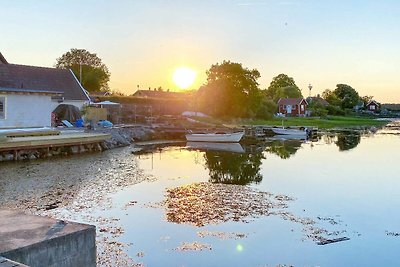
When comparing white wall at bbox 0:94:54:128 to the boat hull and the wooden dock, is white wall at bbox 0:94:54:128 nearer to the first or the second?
the wooden dock

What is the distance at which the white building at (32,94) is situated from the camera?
1095 inches

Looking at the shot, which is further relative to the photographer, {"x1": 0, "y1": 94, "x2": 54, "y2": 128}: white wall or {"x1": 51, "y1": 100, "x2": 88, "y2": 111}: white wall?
{"x1": 51, "y1": 100, "x2": 88, "y2": 111}: white wall

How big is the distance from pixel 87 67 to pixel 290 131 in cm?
4171

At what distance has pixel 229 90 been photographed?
61312 millimetres

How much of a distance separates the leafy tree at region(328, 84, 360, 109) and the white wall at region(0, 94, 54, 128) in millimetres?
94173

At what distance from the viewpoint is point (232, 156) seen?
103ft

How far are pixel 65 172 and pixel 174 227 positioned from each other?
34.0 ft

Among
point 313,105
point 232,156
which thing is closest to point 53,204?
point 232,156

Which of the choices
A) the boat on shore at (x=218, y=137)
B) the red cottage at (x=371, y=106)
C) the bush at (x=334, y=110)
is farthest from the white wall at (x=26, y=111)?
the red cottage at (x=371, y=106)

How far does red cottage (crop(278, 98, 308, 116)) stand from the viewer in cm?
8967

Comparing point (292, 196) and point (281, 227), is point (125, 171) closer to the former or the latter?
point (292, 196)

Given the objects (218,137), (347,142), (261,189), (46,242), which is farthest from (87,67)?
(46,242)

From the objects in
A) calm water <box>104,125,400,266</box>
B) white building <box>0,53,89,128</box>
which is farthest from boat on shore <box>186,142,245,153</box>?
white building <box>0,53,89,128</box>

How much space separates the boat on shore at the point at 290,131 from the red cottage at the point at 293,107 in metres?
37.7
